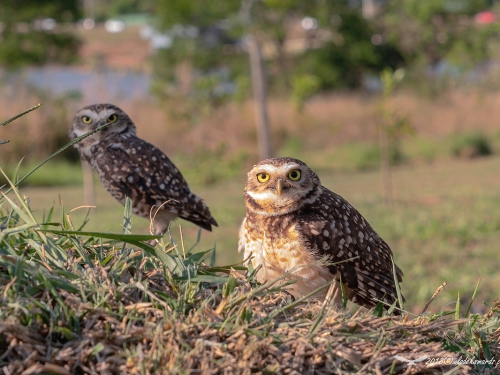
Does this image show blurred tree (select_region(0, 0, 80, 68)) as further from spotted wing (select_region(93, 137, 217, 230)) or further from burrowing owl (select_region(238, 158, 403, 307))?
burrowing owl (select_region(238, 158, 403, 307))

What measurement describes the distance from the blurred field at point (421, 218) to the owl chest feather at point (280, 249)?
3771 millimetres

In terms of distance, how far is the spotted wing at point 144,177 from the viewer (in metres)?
4.82

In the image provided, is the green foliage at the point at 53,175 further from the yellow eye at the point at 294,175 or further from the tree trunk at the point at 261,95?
the yellow eye at the point at 294,175

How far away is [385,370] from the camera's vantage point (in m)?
2.14

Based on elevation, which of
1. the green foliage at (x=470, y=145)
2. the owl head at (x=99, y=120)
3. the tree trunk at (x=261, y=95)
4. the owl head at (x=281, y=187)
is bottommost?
the green foliage at (x=470, y=145)

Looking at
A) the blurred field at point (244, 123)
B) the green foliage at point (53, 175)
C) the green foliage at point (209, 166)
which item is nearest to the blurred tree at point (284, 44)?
the blurred field at point (244, 123)

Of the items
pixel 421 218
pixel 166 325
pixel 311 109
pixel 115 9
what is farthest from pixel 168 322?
pixel 115 9

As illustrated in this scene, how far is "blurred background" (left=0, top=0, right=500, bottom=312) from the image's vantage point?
12347mm

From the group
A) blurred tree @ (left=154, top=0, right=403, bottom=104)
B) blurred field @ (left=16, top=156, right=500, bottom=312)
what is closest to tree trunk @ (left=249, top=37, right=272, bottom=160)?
blurred field @ (left=16, top=156, right=500, bottom=312)

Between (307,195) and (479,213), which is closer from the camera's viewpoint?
(307,195)

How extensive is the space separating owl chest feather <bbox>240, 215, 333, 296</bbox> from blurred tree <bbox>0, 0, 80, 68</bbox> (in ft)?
109

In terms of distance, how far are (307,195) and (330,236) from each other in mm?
234

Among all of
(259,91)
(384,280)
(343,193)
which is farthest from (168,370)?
(259,91)

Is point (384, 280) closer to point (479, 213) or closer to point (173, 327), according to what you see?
point (173, 327)
